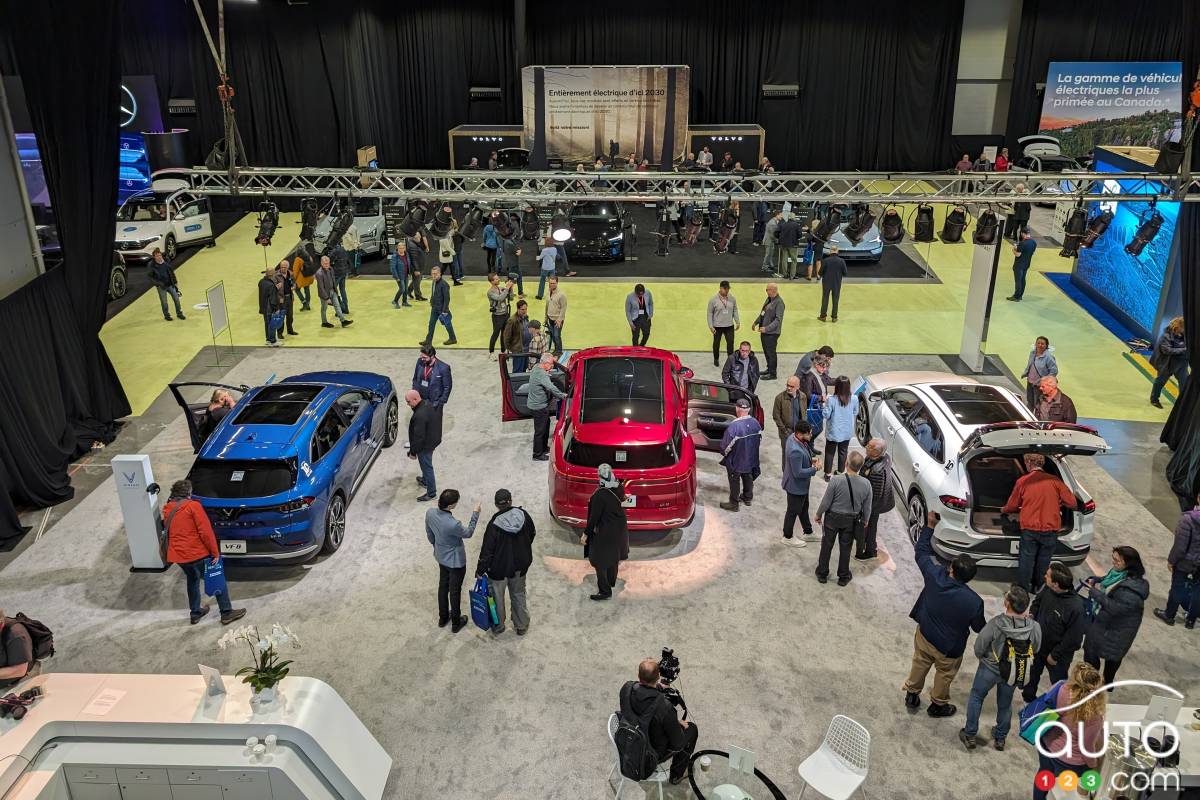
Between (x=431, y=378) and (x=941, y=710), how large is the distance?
640 centimetres

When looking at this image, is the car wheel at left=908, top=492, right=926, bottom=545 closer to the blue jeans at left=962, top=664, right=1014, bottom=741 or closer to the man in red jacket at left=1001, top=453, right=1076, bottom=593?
the man in red jacket at left=1001, top=453, right=1076, bottom=593

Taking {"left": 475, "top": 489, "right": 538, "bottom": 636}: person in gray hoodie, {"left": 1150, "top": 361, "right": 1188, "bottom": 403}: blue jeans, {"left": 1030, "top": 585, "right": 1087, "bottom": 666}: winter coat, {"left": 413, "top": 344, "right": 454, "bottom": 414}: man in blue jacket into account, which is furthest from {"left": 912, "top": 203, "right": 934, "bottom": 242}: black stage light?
{"left": 475, "top": 489, "right": 538, "bottom": 636}: person in gray hoodie

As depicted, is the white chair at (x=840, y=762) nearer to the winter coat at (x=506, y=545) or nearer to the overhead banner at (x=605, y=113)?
the winter coat at (x=506, y=545)

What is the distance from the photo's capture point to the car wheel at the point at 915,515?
31.2 ft

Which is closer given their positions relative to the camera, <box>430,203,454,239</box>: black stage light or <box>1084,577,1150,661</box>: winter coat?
<box>1084,577,1150,661</box>: winter coat

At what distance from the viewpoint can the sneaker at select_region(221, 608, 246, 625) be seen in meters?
8.48

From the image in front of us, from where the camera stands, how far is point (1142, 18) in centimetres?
2616

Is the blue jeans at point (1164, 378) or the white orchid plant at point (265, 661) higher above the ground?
the white orchid plant at point (265, 661)

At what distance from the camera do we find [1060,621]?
6.89 metres

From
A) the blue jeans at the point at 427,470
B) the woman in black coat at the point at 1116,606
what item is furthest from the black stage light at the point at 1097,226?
the blue jeans at the point at 427,470

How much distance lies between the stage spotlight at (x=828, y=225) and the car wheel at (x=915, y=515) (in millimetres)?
5387

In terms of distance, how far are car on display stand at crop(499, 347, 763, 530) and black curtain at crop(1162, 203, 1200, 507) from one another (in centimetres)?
499

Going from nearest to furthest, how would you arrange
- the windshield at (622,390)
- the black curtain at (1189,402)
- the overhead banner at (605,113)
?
1. the windshield at (622,390)
2. the black curtain at (1189,402)
3. the overhead banner at (605,113)

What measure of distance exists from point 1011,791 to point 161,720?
5831mm
